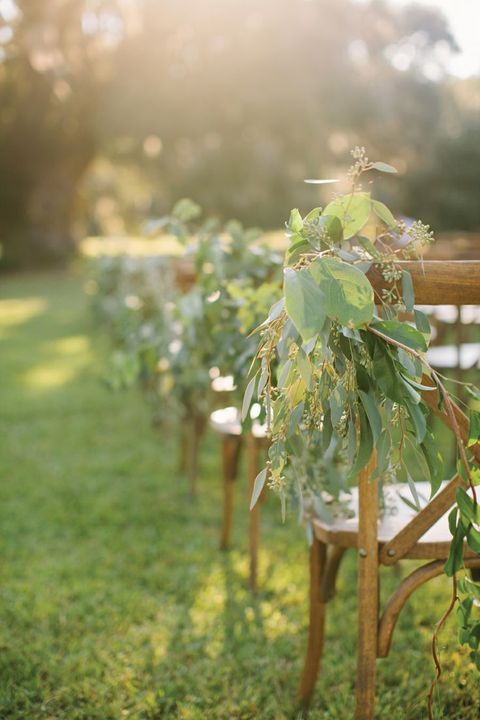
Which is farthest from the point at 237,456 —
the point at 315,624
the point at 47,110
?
the point at 47,110

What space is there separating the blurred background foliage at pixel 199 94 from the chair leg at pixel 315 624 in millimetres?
17992

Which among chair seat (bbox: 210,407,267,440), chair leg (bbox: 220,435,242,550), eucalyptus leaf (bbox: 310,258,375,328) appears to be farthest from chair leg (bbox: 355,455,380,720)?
chair leg (bbox: 220,435,242,550)

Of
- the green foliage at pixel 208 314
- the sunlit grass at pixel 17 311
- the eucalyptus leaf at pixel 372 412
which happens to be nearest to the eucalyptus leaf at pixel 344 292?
the eucalyptus leaf at pixel 372 412

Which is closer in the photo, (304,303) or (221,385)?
(304,303)

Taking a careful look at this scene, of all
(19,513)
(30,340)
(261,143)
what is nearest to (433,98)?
(261,143)

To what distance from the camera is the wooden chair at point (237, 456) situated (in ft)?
8.96

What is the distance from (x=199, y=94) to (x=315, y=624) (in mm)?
18371

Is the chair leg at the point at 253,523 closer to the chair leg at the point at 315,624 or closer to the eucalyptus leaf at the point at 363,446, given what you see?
the chair leg at the point at 315,624

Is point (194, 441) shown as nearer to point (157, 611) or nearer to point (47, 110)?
point (157, 611)

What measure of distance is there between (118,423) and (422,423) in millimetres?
4418

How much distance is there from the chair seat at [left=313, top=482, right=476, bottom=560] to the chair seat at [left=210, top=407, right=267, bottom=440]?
26.6 inches

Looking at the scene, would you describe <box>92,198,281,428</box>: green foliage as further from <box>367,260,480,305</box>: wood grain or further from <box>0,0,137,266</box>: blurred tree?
<box>0,0,137,266</box>: blurred tree

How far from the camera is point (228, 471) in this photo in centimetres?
309

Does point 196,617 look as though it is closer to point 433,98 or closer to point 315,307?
point 315,307
